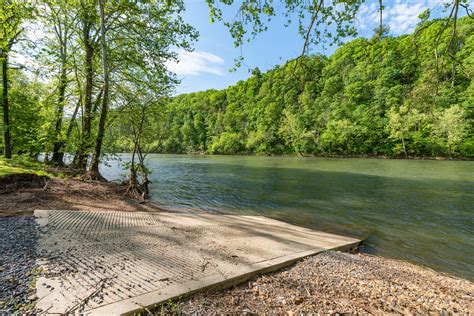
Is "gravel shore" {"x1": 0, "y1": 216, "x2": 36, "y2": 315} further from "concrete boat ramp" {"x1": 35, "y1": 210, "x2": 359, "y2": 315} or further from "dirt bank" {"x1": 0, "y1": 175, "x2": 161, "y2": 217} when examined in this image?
"dirt bank" {"x1": 0, "y1": 175, "x2": 161, "y2": 217}

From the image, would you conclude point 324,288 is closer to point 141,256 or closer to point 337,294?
point 337,294

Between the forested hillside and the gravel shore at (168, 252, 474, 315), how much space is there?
394 cm

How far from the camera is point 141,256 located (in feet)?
14.0

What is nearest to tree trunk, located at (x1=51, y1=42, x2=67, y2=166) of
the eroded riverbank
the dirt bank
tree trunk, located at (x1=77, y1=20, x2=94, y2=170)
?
tree trunk, located at (x1=77, y1=20, x2=94, y2=170)

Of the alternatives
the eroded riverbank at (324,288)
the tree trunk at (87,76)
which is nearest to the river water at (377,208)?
the eroded riverbank at (324,288)

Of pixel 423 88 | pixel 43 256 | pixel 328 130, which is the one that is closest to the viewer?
pixel 43 256

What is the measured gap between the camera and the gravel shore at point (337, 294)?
3.10 metres

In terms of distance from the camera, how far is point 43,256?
3.81 m

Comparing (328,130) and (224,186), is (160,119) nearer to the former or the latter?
(224,186)

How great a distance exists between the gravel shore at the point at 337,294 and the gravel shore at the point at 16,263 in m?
1.66

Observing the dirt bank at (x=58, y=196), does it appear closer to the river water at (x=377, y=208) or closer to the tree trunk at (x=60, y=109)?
the river water at (x=377, y=208)

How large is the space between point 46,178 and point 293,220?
11.2 metres

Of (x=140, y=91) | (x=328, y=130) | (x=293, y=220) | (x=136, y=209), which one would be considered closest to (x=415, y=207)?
(x=293, y=220)

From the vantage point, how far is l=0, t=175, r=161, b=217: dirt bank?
6.92 metres
